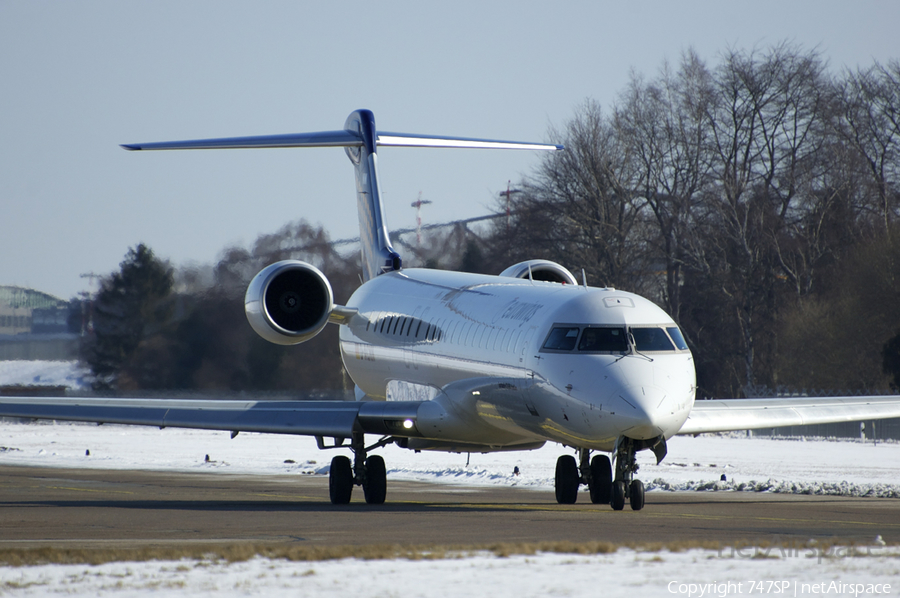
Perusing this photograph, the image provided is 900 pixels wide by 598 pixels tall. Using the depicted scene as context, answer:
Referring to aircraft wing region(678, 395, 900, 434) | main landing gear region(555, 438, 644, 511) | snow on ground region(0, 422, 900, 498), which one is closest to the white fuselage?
main landing gear region(555, 438, 644, 511)

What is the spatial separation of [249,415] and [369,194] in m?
8.65

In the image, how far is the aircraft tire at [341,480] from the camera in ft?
60.4

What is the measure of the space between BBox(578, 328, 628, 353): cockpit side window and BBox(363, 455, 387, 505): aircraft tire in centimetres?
510

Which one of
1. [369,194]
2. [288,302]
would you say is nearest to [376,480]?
[288,302]

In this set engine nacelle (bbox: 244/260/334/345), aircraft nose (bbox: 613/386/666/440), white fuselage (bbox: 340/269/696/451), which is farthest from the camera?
engine nacelle (bbox: 244/260/334/345)

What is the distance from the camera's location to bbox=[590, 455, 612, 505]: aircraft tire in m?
16.7

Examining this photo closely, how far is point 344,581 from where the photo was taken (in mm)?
8148

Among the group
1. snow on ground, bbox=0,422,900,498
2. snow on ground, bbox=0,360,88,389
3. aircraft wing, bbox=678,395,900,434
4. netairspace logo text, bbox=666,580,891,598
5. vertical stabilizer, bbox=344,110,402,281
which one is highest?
vertical stabilizer, bbox=344,110,402,281

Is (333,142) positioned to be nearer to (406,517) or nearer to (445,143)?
(445,143)

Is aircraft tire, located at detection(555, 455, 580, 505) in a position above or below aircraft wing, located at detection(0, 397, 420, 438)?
below

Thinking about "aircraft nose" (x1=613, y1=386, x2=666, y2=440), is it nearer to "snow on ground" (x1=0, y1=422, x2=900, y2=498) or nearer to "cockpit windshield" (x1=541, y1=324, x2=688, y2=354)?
"cockpit windshield" (x1=541, y1=324, x2=688, y2=354)

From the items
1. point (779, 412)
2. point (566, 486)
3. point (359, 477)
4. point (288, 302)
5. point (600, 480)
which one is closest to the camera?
point (600, 480)

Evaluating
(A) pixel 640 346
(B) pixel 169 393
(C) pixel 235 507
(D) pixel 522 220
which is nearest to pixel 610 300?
(A) pixel 640 346

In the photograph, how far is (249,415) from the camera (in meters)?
18.5
